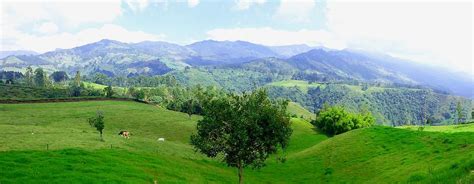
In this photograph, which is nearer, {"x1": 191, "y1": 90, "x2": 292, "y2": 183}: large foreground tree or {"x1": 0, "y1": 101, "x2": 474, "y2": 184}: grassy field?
{"x1": 0, "y1": 101, "x2": 474, "y2": 184}: grassy field

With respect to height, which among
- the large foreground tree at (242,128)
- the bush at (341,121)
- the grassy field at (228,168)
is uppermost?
the large foreground tree at (242,128)

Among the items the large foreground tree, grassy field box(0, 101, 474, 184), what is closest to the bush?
grassy field box(0, 101, 474, 184)

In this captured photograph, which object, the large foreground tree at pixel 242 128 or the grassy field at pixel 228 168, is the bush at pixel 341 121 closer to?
the grassy field at pixel 228 168

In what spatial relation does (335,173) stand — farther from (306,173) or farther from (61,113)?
(61,113)

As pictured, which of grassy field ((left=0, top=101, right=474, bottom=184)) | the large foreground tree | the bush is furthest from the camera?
the bush

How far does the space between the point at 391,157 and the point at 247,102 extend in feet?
87.3

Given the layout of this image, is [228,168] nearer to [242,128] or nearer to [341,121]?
[242,128]

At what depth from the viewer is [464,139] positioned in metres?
55.5

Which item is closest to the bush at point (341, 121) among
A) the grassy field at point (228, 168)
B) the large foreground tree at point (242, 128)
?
the grassy field at point (228, 168)

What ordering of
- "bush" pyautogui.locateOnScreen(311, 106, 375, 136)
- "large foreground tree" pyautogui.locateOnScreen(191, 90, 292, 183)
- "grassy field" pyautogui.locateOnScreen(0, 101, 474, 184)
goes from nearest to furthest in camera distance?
"grassy field" pyautogui.locateOnScreen(0, 101, 474, 184) → "large foreground tree" pyautogui.locateOnScreen(191, 90, 292, 183) → "bush" pyautogui.locateOnScreen(311, 106, 375, 136)

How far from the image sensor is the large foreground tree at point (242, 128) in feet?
159

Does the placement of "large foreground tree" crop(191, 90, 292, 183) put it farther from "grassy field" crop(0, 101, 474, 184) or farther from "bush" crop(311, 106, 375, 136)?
"bush" crop(311, 106, 375, 136)

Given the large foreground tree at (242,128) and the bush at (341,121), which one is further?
the bush at (341,121)

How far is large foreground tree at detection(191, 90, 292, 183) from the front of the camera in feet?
159
